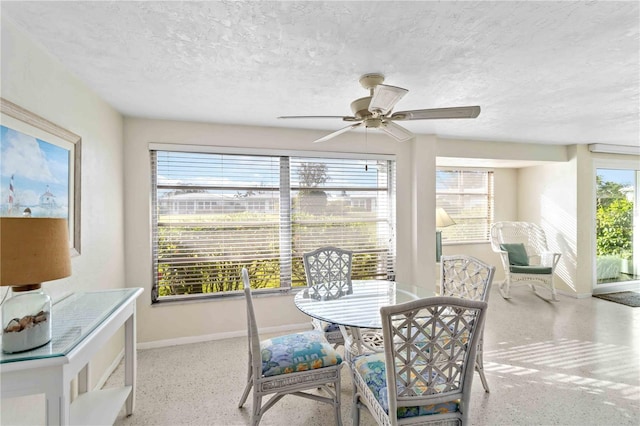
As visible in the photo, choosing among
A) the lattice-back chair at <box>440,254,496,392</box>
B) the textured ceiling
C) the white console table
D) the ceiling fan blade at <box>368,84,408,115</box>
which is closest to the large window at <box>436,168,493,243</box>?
the textured ceiling

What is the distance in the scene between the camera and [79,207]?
2.13 meters

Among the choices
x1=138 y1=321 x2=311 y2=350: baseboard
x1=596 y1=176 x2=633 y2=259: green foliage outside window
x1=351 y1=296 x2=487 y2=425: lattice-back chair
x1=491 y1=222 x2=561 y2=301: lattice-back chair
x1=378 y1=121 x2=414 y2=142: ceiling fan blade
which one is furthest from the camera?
x1=596 y1=176 x2=633 y2=259: green foliage outside window

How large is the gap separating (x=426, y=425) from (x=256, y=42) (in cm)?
218

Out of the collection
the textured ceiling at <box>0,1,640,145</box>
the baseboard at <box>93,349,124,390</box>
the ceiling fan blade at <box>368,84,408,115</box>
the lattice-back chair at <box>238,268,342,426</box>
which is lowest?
the baseboard at <box>93,349,124,390</box>

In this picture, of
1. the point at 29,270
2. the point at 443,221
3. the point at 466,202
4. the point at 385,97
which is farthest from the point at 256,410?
the point at 466,202

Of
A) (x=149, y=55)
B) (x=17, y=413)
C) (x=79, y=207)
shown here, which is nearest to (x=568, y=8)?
(x=149, y=55)

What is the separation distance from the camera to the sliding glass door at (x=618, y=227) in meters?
4.91

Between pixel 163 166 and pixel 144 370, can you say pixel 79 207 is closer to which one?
pixel 163 166

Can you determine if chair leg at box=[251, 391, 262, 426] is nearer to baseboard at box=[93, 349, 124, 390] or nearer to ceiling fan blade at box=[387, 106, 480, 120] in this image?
baseboard at box=[93, 349, 124, 390]

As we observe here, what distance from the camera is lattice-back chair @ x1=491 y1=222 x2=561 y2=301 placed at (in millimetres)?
4551

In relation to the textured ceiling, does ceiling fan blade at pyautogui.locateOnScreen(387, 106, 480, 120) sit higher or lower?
lower

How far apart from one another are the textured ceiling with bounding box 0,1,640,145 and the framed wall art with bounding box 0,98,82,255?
1.56ft

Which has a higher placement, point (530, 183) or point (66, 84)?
point (66, 84)

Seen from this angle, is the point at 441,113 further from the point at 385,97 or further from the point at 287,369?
the point at 287,369
